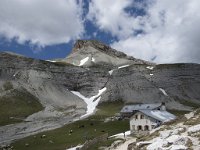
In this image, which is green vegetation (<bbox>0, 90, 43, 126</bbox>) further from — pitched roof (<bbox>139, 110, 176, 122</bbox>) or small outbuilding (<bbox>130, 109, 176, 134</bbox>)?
pitched roof (<bbox>139, 110, 176, 122</bbox>)

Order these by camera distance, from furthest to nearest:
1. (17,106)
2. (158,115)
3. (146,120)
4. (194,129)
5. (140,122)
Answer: (17,106) → (158,115) → (140,122) → (146,120) → (194,129)

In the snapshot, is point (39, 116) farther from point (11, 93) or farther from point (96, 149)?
point (96, 149)

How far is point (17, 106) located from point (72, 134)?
221 ft

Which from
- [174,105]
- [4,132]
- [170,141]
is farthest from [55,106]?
[170,141]

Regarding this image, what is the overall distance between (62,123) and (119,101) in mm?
56006

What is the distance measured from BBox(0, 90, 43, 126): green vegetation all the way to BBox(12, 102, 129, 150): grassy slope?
32.3 metres

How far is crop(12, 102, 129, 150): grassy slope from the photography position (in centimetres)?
10212

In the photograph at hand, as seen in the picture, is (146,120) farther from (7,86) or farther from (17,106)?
(7,86)

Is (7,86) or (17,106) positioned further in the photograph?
(7,86)

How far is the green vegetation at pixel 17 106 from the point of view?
16075 centimetres

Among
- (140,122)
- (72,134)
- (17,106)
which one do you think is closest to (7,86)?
(17,106)

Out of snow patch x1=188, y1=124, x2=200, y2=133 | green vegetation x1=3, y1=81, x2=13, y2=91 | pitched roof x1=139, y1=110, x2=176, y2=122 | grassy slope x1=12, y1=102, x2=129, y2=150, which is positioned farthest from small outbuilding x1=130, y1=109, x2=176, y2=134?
green vegetation x1=3, y1=81, x2=13, y2=91

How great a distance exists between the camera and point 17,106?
587ft

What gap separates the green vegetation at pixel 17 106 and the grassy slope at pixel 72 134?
1272 inches
